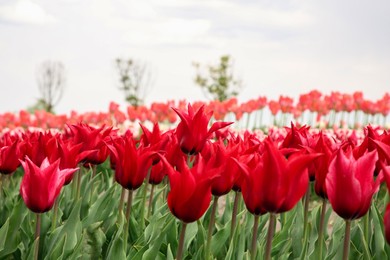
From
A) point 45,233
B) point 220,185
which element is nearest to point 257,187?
point 220,185

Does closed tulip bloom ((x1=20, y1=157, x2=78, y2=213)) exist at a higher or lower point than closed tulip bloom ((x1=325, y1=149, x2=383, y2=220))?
lower

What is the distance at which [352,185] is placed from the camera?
2.32 m

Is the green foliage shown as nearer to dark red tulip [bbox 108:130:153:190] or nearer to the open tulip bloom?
dark red tulip [bbox 108:130:153:190]

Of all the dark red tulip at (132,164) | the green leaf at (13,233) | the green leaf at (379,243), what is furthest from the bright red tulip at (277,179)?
the green leaf at (13,233)

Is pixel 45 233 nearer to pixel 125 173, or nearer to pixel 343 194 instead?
pixel 125 173

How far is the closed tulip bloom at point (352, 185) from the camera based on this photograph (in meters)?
2.33

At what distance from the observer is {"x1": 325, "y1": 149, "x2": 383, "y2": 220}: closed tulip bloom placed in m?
2.33

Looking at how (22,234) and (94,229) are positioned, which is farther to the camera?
(22,234)

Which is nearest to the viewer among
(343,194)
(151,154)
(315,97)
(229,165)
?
(343,194)

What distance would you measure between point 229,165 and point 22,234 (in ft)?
6.59

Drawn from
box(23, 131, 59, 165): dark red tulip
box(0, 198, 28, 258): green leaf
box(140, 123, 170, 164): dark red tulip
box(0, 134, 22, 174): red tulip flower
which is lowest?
box(0, 198, 28, 258): green leaf

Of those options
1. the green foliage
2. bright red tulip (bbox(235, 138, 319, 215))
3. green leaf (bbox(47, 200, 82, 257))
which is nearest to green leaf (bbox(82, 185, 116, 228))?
the green foliage

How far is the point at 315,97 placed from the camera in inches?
619

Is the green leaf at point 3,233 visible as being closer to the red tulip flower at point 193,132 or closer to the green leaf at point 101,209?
the green leaf at point 101,209
